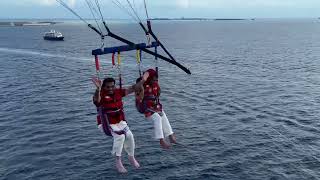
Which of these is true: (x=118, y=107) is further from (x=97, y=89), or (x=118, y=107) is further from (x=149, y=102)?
(x=149, y=102)

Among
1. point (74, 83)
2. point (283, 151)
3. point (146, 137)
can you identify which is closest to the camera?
point (283, 151)

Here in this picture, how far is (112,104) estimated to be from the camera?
16.9m

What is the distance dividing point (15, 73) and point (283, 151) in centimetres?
5002

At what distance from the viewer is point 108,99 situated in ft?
55.1

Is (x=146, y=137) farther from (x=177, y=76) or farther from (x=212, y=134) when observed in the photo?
(x=177, y=76)

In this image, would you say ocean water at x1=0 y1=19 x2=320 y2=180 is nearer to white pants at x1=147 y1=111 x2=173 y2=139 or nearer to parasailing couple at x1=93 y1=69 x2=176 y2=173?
white pants at x1=147 y1=111 x2=173 y2=139

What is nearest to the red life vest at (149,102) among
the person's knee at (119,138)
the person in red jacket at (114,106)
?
the person in red jacket at (114,106)

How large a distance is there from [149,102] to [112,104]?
2449mm

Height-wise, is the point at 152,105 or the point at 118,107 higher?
the point at 118,107

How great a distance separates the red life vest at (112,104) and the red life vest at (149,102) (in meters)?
1.75

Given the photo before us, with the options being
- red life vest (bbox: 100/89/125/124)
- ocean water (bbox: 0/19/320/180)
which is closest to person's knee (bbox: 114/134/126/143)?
red life vest (bbox: 100/89/125/124)

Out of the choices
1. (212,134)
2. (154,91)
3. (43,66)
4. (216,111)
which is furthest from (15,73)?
(154,91)

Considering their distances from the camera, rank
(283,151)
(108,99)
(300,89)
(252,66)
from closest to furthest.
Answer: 1. (108,99)
2. (283,151)
3. (300,89)
4. (252,66)

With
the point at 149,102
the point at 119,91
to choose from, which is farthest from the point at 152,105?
the point at 119,91
